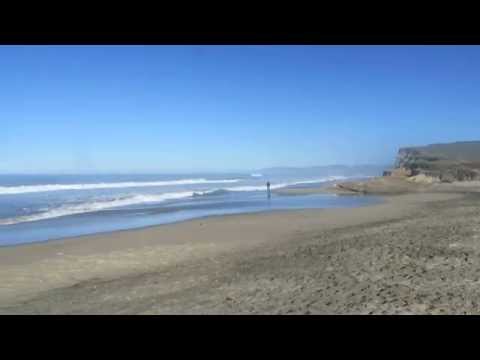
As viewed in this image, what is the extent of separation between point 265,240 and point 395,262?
5.07m

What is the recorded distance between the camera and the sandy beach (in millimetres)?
5668

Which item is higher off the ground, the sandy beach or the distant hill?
the distant hill

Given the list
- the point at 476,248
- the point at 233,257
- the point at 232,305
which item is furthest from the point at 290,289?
the point at 476,248

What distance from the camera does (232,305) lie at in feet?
19.0

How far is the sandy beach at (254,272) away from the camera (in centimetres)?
567

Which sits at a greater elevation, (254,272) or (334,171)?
(334,171)

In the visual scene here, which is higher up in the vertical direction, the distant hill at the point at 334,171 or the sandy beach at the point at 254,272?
the distant hill at the point at 334,171

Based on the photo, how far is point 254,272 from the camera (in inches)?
309

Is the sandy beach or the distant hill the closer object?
the sandy beach

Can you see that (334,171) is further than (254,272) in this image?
Yes
